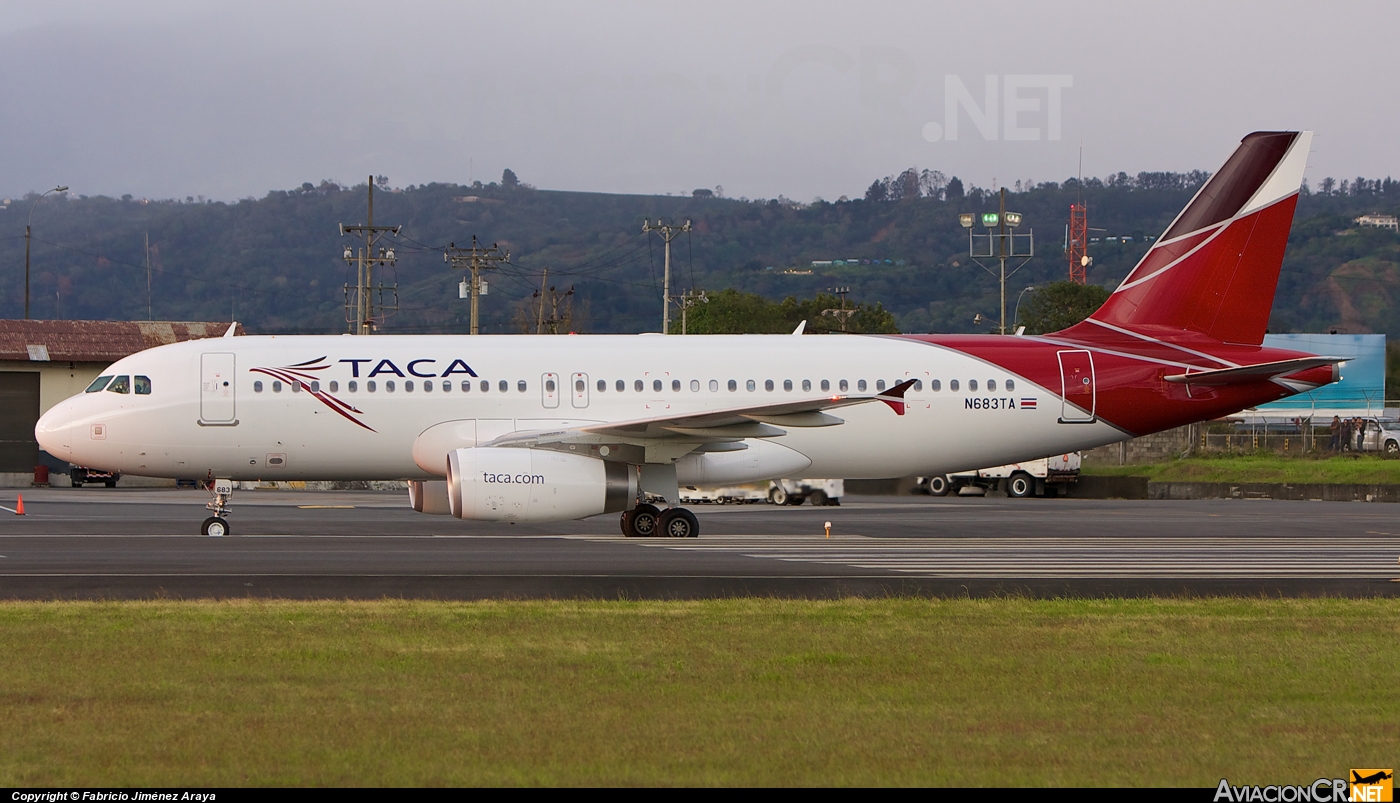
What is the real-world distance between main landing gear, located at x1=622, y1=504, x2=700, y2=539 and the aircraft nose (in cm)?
916

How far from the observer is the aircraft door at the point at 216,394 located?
2317cm

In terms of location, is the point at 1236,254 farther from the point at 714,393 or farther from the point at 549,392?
the point at 549,392

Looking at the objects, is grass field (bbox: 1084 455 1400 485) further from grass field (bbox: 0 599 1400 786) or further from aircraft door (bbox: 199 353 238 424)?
grass field (bbox: 0 599 1400 786)

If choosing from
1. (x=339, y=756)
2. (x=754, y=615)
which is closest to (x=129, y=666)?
(x=339, y=756)

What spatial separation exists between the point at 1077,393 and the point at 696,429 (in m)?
6.88

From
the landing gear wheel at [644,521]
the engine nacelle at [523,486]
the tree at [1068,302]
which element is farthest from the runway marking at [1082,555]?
the tree at [1068,302]

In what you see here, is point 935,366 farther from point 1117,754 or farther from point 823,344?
point 1117,754

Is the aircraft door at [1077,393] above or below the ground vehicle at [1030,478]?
above

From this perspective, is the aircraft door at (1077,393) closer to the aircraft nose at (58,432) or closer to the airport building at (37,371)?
the aircraft nose at (58,432)

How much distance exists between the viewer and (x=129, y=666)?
965cm

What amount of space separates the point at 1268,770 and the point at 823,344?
697 inches

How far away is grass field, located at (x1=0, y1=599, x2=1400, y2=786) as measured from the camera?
704cm

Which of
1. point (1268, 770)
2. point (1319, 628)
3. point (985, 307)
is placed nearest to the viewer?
point (1268, 770)

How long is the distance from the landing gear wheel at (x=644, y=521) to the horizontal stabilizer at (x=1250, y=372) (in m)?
8.98
